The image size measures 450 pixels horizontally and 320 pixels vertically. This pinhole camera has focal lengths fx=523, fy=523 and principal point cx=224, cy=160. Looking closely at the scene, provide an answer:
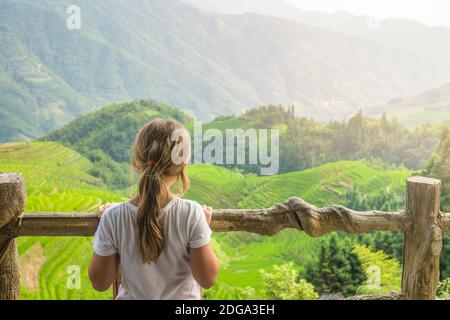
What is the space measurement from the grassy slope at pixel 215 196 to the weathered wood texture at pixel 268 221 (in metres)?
2.30

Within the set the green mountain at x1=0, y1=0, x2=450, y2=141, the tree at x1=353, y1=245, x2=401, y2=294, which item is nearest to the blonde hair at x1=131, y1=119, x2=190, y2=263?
the tree at x1=353, y1=245, x2=401, y2=294

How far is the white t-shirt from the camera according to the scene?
1110 mm

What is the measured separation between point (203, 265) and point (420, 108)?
4.12 meters

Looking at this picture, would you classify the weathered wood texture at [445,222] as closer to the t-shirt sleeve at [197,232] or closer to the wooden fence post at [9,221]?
the t-shirt sleeve at [197,232]

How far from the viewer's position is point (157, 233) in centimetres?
109

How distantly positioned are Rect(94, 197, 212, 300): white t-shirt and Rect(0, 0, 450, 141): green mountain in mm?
3710

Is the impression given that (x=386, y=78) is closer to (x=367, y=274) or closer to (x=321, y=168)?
(x=321, y=168)

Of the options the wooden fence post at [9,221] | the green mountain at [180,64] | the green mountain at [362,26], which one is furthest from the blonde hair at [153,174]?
the green mountain at [362,26]

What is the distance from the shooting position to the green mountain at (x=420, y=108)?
182 inches

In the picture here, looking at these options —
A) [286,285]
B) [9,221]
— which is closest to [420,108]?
[286,285]

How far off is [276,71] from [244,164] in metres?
1.01
